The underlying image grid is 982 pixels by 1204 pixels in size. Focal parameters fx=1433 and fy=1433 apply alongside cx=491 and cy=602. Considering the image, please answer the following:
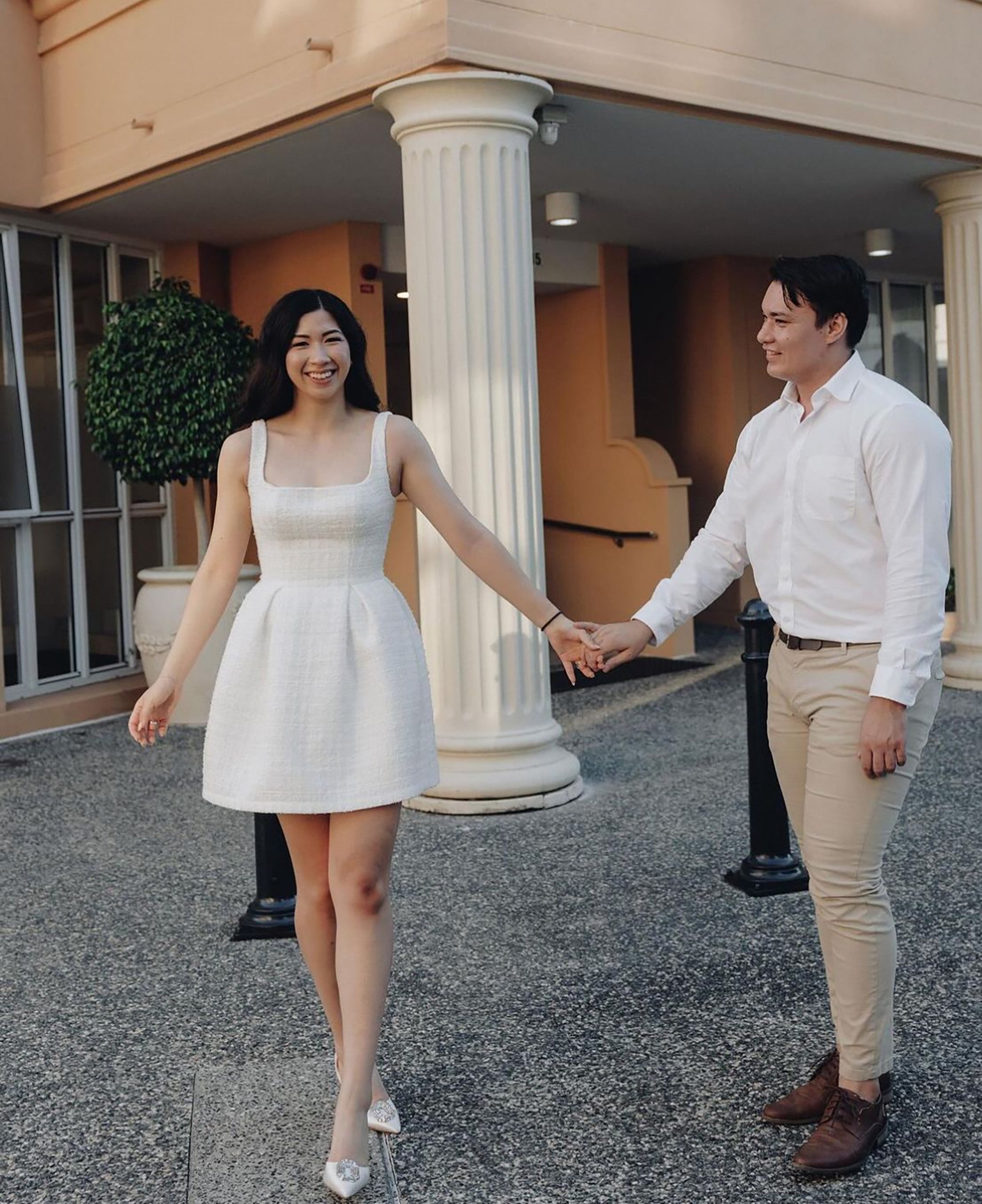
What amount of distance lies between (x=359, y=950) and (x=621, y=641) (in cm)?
98

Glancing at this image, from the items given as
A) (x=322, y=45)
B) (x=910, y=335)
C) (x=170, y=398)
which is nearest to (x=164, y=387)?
(x=170, y=398)

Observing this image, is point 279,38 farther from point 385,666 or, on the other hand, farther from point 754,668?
point 385,666

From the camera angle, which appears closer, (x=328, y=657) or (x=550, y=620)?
(x=328, y=657)

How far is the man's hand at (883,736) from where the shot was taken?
9.43 ft

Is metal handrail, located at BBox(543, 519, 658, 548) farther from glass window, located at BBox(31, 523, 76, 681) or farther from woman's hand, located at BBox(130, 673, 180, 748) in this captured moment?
woman's hand, located at BBox(130, 673, 180, 748)

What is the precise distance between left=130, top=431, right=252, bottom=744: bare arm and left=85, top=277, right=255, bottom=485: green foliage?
5343mm

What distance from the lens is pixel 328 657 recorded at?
300 cm

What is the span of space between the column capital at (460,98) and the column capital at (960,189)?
3.69 m

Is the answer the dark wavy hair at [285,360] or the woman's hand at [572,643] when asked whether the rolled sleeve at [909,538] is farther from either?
the dark wavy hair at [285,360]

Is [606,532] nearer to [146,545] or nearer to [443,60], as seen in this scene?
[146,545]

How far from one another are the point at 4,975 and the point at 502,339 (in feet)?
10.8

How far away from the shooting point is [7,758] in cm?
804

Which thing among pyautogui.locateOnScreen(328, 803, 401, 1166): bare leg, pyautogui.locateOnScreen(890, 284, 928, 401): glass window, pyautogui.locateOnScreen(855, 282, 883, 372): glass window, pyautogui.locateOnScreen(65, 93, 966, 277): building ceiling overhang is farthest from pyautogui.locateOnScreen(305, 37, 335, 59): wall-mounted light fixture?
pyautogui.locateOnScreen(890, 284, 928, 401): glass window

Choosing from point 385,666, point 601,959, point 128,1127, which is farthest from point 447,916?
point 385,666
